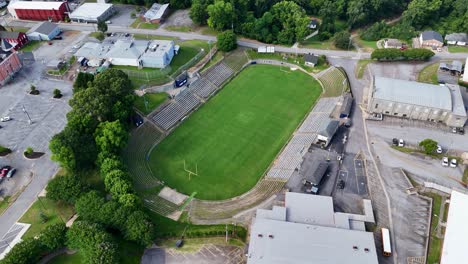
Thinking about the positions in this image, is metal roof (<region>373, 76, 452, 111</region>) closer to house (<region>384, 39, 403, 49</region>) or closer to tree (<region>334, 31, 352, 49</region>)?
tree (<region>334, 31, 352, 49</region>)

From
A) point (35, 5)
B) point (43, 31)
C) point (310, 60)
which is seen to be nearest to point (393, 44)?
point (310, 60)

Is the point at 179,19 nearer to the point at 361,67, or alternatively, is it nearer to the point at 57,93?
the point at 57,93

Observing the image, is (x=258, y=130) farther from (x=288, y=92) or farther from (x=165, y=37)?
(x=165, y=37)

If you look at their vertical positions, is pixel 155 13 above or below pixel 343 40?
above

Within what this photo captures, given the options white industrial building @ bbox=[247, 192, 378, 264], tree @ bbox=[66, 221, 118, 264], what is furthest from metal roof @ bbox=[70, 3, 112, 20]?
white industrial building @ bbox=[247, 192, 378, 264]

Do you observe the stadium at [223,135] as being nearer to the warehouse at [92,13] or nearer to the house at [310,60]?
the house at [310,60]

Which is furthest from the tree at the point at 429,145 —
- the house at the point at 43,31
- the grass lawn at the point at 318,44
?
the house at the point at 43,31
